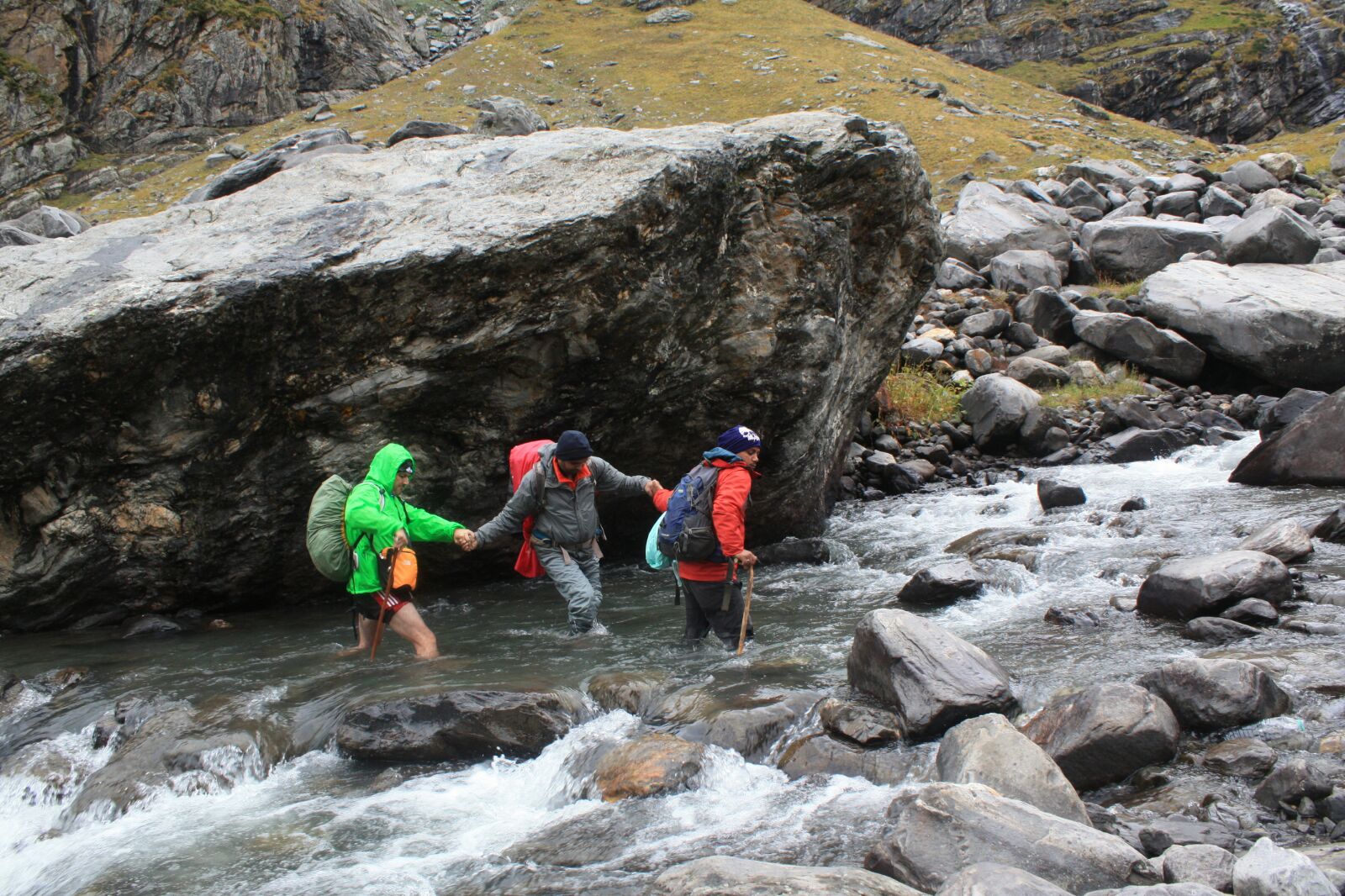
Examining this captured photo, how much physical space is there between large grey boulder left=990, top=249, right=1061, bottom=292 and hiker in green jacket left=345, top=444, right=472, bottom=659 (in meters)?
20.8

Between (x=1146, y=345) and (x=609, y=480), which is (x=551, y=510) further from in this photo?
(x=1146, y=345)

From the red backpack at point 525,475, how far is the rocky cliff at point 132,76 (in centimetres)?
5024

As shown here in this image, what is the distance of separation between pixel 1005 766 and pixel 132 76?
63.3 metres

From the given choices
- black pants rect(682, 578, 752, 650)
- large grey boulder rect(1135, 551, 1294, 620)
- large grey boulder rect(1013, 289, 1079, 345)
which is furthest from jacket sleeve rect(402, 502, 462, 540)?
large grey boulder rect(1013, 289, 1079, 345)

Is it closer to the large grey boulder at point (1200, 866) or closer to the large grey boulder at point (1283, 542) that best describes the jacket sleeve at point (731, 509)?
the large grey boulder at point (1200, 866)

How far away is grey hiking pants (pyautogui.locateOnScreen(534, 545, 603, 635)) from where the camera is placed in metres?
10.7

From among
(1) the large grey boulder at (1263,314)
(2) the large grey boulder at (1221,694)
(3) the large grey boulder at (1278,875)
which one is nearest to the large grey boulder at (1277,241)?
(1) the large grey boulder at (1263,314)

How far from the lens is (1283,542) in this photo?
34.9ft

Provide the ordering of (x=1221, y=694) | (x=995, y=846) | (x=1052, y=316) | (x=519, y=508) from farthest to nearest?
1. (x=1052, y=316)
2. (x=519, y=508)
3. (x=1221, y=694)
4. (x=995, y=846)

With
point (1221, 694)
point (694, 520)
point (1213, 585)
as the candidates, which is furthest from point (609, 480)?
point (1221, 694)

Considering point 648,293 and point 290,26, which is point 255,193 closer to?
point 648,293

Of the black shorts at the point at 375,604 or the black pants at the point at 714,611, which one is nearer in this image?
the black pants at the point at 714,611

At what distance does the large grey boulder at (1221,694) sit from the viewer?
Answer: 21.9ft

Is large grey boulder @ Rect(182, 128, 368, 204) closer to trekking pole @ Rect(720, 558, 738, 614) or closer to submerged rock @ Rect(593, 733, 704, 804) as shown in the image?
trekking pole @ Rect(720, 558, 738, 614)
